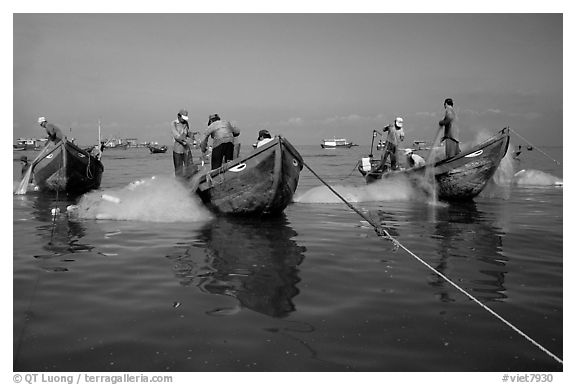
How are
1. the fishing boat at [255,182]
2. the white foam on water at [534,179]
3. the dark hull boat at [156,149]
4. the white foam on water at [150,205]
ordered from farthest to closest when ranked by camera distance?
the dark hull boat at [156,149] → the white foam on water at [534,179] → the white foam on water at [150,205] → the fishing boat at [255,182]

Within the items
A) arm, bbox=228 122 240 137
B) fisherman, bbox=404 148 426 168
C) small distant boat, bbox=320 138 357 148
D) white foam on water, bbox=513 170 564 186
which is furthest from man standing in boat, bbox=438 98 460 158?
small distant boat, bbox=320 138 357 148

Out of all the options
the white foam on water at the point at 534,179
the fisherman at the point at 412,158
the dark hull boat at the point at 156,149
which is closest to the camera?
the fisherman at the point at 412,158

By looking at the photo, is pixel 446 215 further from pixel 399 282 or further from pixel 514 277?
pixel 399 282

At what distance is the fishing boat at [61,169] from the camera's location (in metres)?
16.6

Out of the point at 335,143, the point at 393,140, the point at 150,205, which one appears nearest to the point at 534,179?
the point at 393,140

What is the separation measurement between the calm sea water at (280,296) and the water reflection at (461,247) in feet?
0.13

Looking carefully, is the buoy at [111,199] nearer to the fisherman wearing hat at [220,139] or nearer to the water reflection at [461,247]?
the fisherman wearing hat at [220,139]

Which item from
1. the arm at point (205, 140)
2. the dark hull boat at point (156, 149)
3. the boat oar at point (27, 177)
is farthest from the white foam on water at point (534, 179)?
the dark hull boat at point (156, 149)

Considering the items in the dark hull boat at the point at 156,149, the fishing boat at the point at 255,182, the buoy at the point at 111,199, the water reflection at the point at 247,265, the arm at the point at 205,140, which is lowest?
the dark hull boat at the point at 156,149

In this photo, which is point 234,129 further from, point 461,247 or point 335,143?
point 335,143

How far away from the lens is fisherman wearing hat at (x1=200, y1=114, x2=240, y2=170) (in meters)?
11.1

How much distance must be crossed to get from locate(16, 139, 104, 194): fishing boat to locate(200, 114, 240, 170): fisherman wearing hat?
26.9ft

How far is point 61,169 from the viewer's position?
54.1 ft

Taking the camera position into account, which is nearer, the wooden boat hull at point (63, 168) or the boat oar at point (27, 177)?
the wooden boat hull at point (63, 168)
